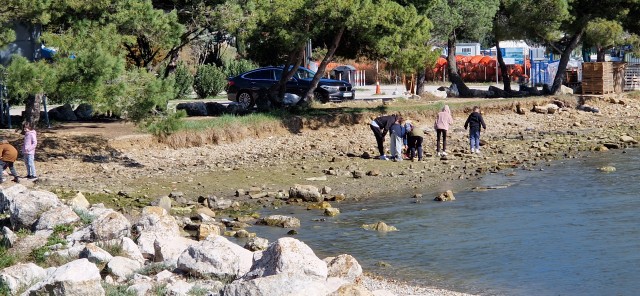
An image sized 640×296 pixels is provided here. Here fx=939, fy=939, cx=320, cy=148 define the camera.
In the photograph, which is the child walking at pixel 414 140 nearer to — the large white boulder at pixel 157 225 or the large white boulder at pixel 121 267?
the large white boulder at pixel 157 225

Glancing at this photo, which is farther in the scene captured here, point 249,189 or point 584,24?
point 584,24

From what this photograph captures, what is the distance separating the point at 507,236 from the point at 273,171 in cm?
905

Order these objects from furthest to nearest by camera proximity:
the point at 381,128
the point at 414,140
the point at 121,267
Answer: the point at 381,128
the point at 414,140
the point at 121,267

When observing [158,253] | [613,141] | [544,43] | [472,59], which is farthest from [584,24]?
[158,253]

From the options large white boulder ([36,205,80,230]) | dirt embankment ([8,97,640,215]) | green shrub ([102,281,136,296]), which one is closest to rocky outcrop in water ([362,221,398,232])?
dirt embankment ([8,97,640,215])

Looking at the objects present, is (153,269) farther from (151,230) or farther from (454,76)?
(454,76)

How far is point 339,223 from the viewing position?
19297mm

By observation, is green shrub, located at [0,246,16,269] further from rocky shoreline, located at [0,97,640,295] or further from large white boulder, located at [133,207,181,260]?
large white boulder, located at [133,207,181,260]

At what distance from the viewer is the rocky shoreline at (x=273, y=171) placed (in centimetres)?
2016

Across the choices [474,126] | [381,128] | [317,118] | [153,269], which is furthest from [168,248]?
[317,118]

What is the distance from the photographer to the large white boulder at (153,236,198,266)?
13438mm

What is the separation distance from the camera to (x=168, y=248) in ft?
44.8

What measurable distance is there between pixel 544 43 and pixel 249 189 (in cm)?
2287

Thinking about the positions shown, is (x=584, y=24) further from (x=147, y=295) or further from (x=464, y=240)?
(x=147, y=295)
